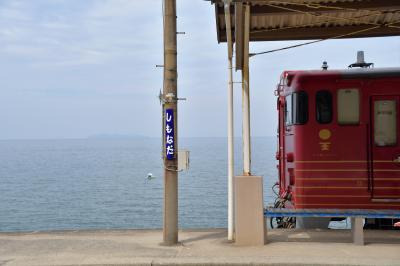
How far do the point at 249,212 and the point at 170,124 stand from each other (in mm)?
1961

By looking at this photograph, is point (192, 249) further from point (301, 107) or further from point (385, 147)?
point (385, 147)

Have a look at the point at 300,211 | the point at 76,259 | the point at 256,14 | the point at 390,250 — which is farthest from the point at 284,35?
the point at 76,259

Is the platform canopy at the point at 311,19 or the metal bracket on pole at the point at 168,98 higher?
the platform canopy at the point at 311,19

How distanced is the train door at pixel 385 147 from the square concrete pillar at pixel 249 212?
8.59 ft

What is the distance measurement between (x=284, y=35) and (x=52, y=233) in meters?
5.94

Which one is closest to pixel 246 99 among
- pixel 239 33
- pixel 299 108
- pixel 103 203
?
pixel 239 33

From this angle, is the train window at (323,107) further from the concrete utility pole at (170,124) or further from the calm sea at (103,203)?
the calm sea at (103,203)

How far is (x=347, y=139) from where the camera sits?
34.3 feet

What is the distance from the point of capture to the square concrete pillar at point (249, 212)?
9086mm

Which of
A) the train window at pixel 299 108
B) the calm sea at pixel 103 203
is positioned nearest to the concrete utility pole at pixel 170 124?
the train window at pixel 299 108

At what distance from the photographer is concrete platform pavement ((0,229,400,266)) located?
798cm

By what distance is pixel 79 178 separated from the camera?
68875 mm

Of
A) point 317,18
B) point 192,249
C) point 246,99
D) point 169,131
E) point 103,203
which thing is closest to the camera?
point 192,249

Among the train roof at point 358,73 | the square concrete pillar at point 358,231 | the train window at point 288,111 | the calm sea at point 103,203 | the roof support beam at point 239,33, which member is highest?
the roof support beam at point 239,33
